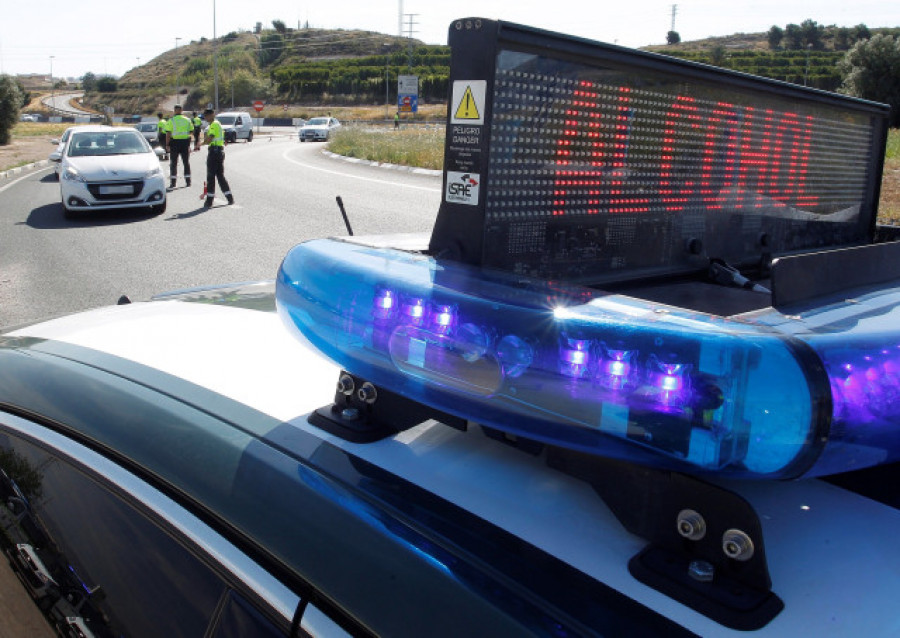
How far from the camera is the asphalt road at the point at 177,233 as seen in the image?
9.02 metres

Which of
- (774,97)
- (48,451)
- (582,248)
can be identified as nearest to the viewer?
(48,451)

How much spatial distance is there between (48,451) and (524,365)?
1163mm


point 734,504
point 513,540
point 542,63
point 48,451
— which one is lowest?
point 48,451

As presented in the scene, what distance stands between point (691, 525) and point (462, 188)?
960mm

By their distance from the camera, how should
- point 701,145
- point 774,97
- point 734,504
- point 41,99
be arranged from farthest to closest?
point 41,99 → point 774,97 → point 701,145 → point 734,504

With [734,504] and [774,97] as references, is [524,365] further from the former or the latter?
[774,97]

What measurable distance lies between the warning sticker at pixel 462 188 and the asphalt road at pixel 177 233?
3665 millimetres

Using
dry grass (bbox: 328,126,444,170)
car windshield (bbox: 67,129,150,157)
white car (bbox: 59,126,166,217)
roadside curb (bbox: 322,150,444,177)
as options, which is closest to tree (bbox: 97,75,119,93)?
dry grass (bbox: 328,126,444,170)

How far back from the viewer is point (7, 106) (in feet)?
140

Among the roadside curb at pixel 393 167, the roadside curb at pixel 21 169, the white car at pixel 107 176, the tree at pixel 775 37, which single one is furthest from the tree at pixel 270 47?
the white car at pixel 107 176

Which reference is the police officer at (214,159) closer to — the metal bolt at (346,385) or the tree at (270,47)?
the metal bolt at (346,385)

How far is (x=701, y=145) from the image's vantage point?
98.3 inches

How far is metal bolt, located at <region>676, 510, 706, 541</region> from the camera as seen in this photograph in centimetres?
102

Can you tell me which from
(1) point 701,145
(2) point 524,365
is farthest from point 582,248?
(2) point 524,365
